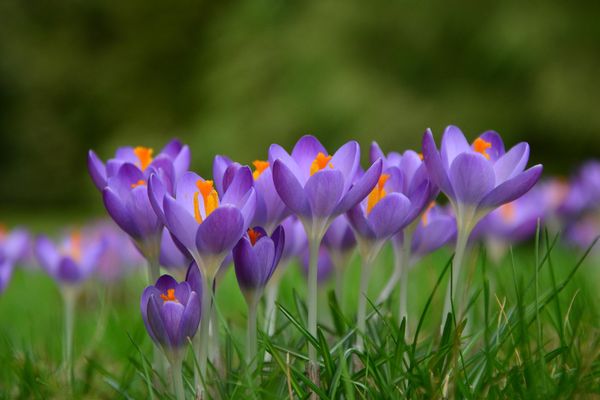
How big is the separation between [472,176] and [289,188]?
214 millimetres

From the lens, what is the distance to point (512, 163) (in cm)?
88

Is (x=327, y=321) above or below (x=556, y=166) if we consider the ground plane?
below

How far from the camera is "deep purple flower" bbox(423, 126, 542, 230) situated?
0.83m

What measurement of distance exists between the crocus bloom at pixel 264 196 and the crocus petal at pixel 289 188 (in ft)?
0.23

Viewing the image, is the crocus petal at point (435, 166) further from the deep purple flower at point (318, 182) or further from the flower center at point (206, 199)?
the flower center at point (206, 199)

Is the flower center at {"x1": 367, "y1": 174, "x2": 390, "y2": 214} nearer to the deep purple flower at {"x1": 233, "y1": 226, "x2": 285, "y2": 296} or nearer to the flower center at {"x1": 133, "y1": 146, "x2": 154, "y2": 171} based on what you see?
the deep purple flower at {"x1": 233, "y1": 226, "x2": 285, "y2": 296}

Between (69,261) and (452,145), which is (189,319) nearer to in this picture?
(452,145)

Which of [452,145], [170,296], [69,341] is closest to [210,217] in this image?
[170,296]

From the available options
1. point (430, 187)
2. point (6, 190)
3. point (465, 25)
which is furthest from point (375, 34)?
point (6, 190)

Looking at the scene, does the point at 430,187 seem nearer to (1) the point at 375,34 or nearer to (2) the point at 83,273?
(2) the point at 83,273

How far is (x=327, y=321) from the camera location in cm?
152

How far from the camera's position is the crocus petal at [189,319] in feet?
2.59

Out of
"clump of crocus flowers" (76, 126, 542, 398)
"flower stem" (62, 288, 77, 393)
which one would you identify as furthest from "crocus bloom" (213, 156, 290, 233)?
"flower stem" (62, 288, 77, 393)

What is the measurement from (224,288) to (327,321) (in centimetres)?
100
